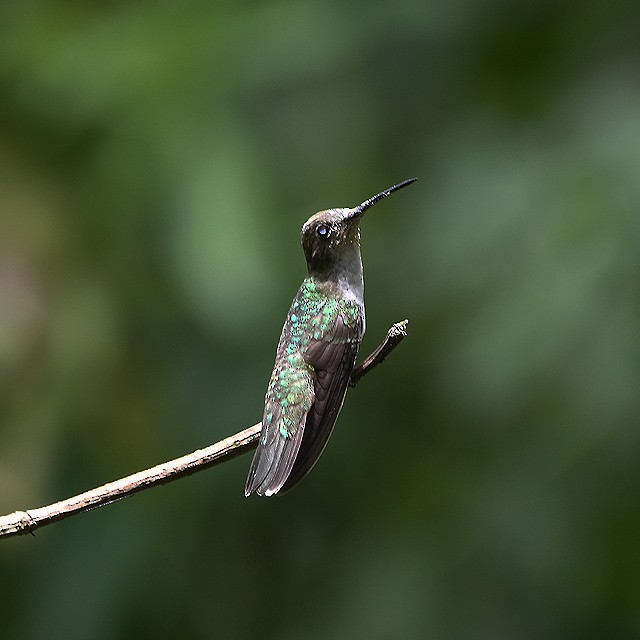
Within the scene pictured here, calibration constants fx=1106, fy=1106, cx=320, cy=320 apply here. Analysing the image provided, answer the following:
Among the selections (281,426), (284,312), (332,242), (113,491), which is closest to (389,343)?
(281,426)

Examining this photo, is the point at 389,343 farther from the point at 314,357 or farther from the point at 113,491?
the point at 113,491

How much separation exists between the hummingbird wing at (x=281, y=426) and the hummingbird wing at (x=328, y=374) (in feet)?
0.07

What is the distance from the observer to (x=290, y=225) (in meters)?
5.07

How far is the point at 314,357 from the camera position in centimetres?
300

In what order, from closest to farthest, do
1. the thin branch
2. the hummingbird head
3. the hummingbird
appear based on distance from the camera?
1. the thin branch
2. the hummingbird
3. the hummingbird head

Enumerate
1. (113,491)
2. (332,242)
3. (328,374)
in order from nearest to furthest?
(113,491) < (328,374) < (332,242)

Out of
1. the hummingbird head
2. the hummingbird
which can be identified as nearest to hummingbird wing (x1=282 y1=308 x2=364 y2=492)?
the hummingbird

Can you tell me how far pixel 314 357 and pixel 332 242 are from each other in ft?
1.29

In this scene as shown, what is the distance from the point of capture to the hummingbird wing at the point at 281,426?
256 centimetres

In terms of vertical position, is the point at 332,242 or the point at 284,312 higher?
the point at 332,242

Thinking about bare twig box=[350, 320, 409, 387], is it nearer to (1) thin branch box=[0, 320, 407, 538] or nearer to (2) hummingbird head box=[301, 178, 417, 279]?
(1) thin branch box=[0, 320, 407, 538]

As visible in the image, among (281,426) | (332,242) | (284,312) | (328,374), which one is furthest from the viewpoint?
(284,312)

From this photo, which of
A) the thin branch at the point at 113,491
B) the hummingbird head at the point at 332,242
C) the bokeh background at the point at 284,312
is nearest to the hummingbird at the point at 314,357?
the hummingbird head at the point at 332,242

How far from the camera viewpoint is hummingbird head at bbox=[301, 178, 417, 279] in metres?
3.20
